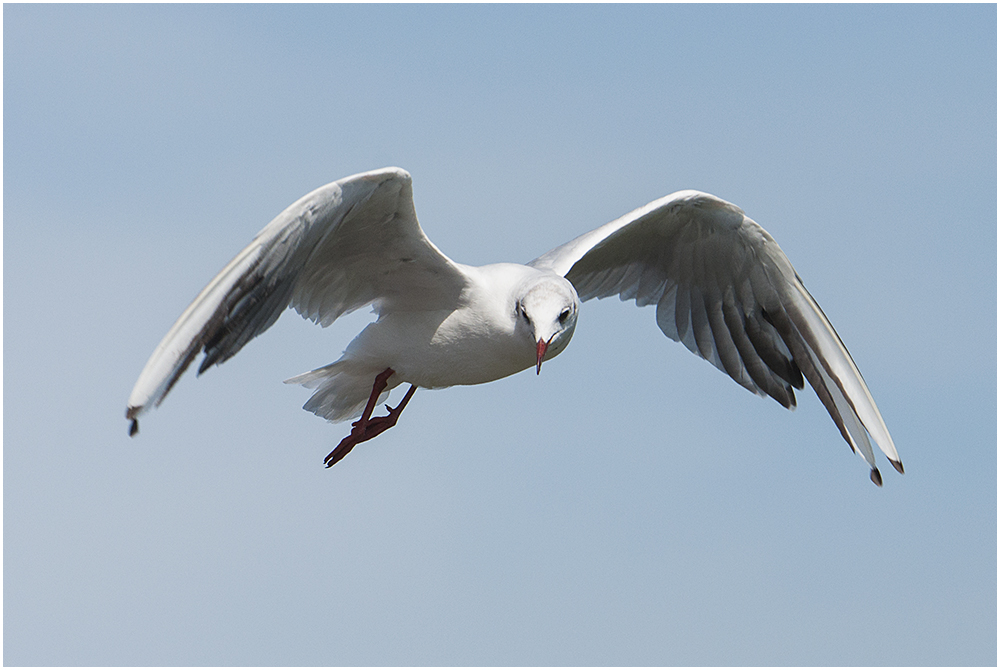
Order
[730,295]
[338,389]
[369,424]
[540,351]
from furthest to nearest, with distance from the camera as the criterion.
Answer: [730,295], [338,389], [369,424], [540,351]

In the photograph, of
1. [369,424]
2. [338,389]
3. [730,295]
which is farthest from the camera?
[730,295]

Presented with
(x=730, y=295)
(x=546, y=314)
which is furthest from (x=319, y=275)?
(x=730, y=295)

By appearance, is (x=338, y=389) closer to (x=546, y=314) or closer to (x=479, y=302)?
(x=479, y=302)

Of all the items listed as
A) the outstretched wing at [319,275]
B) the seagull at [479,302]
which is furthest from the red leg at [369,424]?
the outstretched wing at [319,275]

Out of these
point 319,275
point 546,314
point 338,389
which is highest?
point 319,275

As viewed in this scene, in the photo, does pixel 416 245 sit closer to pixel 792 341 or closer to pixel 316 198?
pixel 316 198

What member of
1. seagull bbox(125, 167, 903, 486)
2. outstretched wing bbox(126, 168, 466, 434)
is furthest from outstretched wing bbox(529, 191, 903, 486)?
outstretched wing bbox(126, 168, 466, 434)

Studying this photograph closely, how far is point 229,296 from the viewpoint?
8.47 meters

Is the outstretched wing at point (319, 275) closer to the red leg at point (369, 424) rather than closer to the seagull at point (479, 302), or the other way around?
the seagull at point (479, 302)

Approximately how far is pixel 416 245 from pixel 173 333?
1.95m

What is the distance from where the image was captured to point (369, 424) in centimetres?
1062

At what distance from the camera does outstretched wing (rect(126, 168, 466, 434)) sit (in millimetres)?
8258

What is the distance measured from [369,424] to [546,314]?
2022 mm

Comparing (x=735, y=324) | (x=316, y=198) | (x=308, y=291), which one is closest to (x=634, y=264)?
(x=735, y=324)
